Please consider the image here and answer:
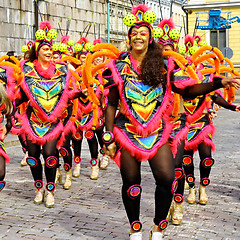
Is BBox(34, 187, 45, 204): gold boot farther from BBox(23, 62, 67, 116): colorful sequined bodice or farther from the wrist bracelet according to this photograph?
the wrist bracelet

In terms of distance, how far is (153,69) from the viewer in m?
5.33

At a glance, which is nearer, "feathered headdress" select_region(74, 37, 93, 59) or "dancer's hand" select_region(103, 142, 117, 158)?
"dancer's hand" select_region(103, 142, 117, 158)

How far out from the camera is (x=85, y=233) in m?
6.04

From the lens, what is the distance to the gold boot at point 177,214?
21.1 feet

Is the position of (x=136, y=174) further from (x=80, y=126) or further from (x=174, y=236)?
(x=80, y=126)

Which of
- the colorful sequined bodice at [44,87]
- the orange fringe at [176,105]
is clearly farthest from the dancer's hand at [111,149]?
the colorful sequined bodice at [44,87]

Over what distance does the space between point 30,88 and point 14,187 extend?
1.82 meters

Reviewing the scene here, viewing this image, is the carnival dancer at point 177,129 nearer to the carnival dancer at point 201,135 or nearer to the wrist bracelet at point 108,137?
the carnival dancer at point 201,135

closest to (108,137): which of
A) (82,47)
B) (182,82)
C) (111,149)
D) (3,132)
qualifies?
(111,149)

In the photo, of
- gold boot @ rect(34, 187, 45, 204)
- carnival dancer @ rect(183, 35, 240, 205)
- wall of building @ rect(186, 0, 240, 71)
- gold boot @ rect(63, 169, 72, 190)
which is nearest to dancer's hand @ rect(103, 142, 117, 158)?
carnival dancer @ rect(183, 35, 240, 205)

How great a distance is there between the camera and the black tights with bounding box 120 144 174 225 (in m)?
5.22

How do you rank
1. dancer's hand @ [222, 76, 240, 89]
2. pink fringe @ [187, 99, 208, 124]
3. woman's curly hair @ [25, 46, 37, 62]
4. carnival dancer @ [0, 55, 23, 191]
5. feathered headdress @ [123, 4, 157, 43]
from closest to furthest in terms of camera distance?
dancer's hand @ [222, 76, 240, 89] < feathered headdress @ [123, 4, 157, 43] < carnival dancer @ [0, 55, 23, 191] < pink fringe @ [187, 99, 208, 124] < woman's curly hair @ [25, 46, 37, 62]

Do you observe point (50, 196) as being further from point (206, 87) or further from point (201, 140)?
point (206, 87)

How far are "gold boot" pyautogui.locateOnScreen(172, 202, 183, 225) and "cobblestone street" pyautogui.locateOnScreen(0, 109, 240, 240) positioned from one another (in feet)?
0.25
